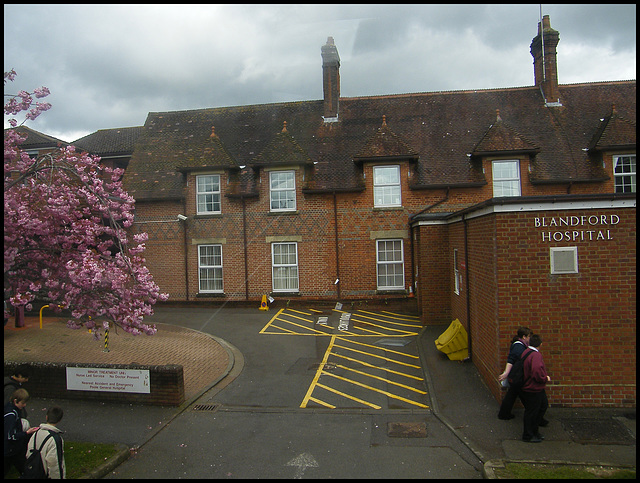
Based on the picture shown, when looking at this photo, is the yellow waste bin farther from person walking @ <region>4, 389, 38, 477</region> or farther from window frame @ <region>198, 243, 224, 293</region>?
window frame @ <region>198, 243, 224, 293</region>

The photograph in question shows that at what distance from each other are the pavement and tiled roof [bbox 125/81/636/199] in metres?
8.31

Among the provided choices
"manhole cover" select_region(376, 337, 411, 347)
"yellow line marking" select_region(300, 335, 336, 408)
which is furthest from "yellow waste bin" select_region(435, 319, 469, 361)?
"yellow line marking" select_region(300, 335, 336, 408)

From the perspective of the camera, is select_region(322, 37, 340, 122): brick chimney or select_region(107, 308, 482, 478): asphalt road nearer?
select_region(107, 308, 482, 478): asphalt road

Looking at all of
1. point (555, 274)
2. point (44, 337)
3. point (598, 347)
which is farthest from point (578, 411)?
point (44, 337)

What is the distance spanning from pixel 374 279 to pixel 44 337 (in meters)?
11.9

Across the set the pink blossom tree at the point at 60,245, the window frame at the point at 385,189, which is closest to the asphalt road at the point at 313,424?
the pink blossom tree at the point at 60,245

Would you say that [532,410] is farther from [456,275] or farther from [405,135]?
[405,135]

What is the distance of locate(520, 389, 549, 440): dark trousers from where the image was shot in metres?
7.00

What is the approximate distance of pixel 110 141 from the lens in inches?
1078

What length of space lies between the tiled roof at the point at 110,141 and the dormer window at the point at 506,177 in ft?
62.3

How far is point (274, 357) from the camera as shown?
40.3ft

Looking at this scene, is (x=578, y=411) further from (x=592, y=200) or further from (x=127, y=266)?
(x=127, y=266)

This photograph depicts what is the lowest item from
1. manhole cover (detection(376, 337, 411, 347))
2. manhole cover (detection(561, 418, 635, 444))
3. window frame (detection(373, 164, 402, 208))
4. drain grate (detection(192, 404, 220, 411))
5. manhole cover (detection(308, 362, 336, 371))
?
drain grate (detection(192, 404, 220, 411))

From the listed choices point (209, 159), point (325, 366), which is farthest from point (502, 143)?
point (209, 159)
